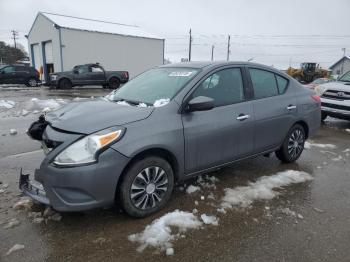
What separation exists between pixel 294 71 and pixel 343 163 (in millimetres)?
36046

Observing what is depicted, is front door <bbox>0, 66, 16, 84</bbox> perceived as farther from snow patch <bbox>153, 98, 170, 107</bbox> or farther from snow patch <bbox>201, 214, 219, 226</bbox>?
snow patch <bbox>201, 214, 219, 226</bbox>

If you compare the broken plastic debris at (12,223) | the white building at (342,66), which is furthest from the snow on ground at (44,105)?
the white building at (342,66)

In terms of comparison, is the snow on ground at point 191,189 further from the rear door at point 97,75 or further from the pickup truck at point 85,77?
the rear door at point 97,75

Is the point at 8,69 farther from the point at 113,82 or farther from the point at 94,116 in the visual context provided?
the point at 94,116

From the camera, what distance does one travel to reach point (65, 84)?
2069cm

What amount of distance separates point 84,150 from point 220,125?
1732 mm

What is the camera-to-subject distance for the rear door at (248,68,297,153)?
4.68m

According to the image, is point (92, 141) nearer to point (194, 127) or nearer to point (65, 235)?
point (65, 235)

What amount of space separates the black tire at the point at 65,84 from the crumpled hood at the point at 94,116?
696 inches

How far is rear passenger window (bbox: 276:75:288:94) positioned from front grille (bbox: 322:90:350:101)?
4676 mm

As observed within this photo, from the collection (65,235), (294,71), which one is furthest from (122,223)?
(294,71)

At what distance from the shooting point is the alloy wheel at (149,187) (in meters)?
3.44

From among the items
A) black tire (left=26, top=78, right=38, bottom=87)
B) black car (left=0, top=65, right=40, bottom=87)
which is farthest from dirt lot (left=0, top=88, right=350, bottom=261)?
black tire (left=26, top=78, right=38, bottom=87)

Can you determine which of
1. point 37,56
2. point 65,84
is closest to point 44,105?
point 65,84
